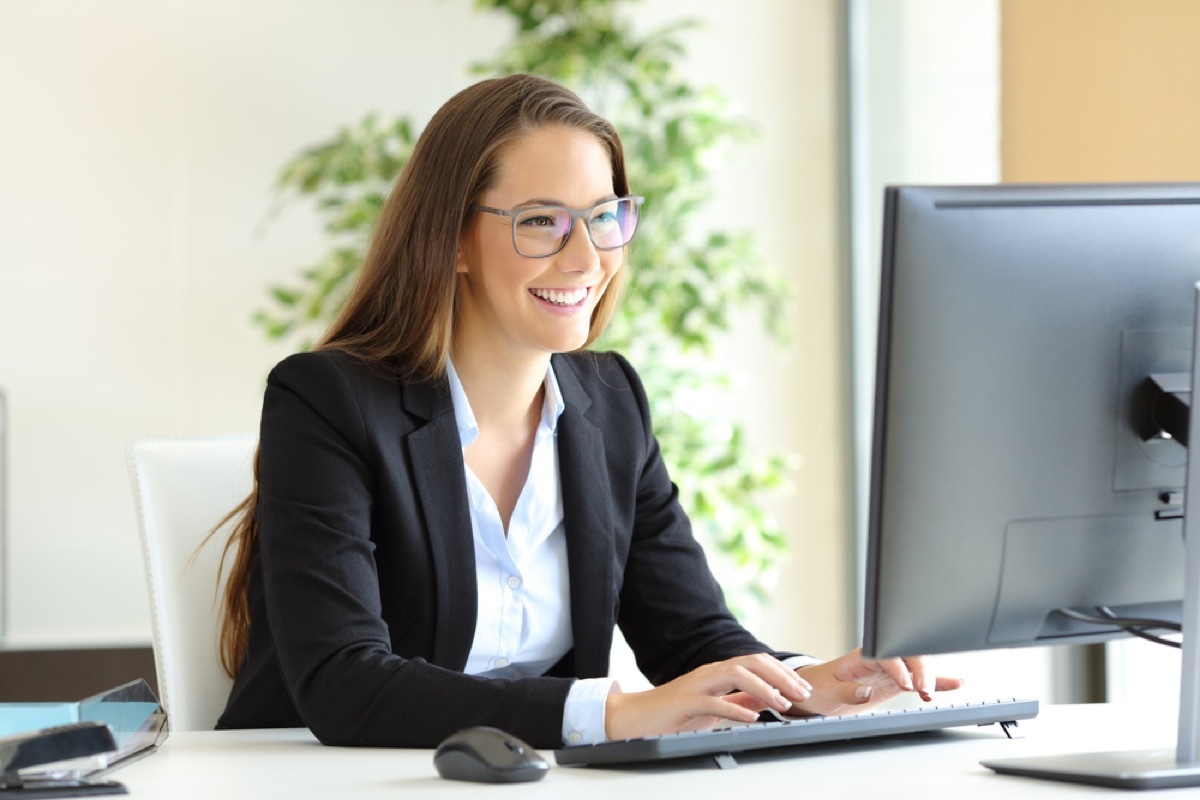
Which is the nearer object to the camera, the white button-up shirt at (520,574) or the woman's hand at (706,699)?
the woman's hand at (706,699)

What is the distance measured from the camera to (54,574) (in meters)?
3.72

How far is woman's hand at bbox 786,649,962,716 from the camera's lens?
1.49 metres

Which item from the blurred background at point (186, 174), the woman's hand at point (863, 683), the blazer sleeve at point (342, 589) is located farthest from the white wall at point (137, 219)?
the woman's hand at point (863, 683)

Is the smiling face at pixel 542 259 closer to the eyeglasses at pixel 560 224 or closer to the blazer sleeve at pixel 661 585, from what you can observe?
the eyeglasses at pixel 560 224

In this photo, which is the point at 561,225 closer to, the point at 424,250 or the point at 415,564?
the point at 424,250

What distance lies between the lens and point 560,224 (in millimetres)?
1779

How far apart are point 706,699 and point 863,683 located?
0.86ft

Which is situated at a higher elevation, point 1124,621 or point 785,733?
point 1124,621

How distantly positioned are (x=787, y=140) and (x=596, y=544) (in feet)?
8.68

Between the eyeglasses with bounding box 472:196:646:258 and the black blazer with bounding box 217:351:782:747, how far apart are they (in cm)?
21

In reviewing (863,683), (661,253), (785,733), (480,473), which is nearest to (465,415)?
(480,473)

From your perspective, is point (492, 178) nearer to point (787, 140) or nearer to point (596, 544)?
point (596, 544)

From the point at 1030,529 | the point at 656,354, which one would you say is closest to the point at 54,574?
the point at 656,354

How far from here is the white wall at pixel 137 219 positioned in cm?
370
